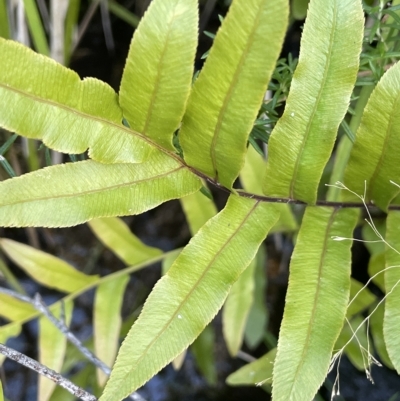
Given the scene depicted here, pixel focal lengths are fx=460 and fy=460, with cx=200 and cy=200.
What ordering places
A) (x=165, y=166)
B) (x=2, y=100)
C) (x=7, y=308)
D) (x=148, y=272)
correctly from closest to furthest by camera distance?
(x=2, y=100)
(x=165, y=166)
(x=7, y=308)
(x=148, y=272)

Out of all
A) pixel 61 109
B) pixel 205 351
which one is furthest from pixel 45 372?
pixel 205 351

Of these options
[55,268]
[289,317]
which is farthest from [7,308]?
[289,317]

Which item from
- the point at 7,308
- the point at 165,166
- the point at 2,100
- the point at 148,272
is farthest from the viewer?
the point at 148,272

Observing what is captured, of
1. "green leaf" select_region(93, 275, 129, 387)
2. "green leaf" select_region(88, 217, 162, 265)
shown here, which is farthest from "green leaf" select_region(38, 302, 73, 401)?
"green leaf" select_region(88, 217, 162, 265)

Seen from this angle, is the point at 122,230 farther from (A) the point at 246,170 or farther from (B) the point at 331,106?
(B) the point at 331,106

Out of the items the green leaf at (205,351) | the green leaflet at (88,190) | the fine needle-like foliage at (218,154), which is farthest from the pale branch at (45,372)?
the green leaf at (205,351)

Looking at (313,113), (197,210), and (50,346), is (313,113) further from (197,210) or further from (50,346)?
(50,346)

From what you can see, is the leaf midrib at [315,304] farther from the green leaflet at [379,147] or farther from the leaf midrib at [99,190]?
the leaf midrib at [99,190]
